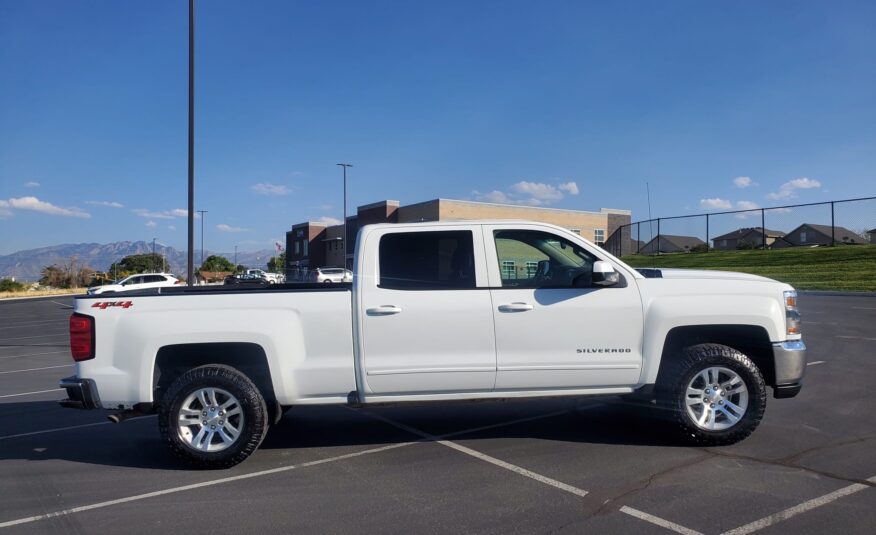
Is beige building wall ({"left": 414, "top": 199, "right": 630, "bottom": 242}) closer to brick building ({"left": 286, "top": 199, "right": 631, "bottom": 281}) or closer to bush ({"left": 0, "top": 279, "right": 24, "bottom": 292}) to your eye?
brick building ({"left": 286, "top": 199, "right": 631, "bottom": 281})

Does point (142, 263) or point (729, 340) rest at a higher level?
point (142, 263)

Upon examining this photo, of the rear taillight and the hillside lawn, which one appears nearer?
the rear taillight

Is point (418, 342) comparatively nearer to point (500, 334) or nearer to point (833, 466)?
point (500, 334)

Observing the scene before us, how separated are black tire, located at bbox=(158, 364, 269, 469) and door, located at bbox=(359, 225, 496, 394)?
37.8 inches

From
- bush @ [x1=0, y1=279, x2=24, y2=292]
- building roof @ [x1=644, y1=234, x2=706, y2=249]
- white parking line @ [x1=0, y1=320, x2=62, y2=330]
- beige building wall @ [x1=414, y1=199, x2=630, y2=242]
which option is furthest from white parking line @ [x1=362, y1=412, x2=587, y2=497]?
bush @ [x1=0, y1=279, x2=24, y2=292]

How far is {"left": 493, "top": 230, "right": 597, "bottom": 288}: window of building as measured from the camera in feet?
18.5

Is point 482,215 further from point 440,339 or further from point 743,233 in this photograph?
point 440,339

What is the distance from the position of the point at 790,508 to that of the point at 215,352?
449cm

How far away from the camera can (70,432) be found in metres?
6.93

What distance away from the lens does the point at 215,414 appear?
5.37 m

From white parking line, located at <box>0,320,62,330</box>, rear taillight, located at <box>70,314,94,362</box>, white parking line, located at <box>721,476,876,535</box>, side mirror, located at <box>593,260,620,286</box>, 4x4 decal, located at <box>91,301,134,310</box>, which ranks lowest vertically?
white parking line, located at <box>721,476,876,535</box>

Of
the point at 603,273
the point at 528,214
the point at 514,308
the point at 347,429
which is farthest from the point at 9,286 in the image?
the point at 603,273

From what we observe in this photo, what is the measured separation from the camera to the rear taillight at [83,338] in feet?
17.2

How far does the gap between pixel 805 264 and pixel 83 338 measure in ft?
104
